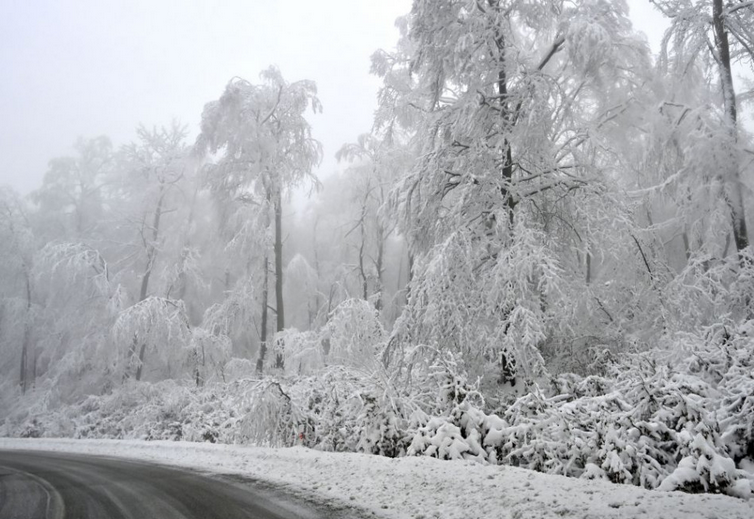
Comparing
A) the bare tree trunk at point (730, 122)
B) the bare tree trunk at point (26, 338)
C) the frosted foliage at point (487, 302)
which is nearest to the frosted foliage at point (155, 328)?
the bare tree trunk at point (26, 338)

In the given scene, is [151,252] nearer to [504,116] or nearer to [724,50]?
[504,116]

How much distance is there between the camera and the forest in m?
5.50

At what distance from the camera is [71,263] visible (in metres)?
17.6

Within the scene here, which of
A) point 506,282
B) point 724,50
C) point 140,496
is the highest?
point 724,50

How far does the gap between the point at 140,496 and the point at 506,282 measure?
5.93m

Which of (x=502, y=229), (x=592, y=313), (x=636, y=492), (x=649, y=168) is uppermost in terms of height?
(x=649, y=168)

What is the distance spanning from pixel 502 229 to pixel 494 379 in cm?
267

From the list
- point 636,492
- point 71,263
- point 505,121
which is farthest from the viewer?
point 71,263

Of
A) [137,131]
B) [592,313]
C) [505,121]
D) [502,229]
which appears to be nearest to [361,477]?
[502,229]

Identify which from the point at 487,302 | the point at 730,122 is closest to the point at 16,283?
the point at 487,302

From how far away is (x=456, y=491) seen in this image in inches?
179

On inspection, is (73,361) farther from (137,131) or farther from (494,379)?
(494,379)

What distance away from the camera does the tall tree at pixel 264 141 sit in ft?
50.9

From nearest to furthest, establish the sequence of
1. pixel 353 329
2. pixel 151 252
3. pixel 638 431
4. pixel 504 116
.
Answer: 1. pixel 638 431
2. pixel 504 116
3. pixel 353 329
4. pixel 151 252
